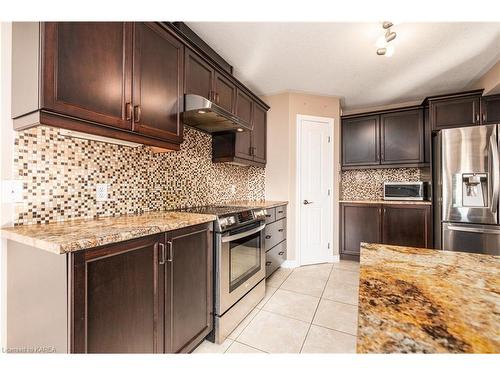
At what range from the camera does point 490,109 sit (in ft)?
9.47

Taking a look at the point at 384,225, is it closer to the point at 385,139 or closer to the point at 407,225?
the point at 407,225

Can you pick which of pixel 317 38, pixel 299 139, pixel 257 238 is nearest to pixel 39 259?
pixel 257 238

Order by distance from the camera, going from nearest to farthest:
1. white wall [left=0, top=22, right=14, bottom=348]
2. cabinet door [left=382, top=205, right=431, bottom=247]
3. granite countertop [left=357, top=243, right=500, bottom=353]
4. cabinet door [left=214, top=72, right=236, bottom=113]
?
granite countertop [left=357, top=243, right=500, bottom=353], white wall [left=0, top=22, right=14, bottom=348], cabinet door [left=214, top=72, right=236, bottom=113], cabinet door [left=382, top=205, right=431, bottom=247]

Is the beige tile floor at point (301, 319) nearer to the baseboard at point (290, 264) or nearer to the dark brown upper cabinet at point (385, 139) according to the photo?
the baseboard at point (290, 264)

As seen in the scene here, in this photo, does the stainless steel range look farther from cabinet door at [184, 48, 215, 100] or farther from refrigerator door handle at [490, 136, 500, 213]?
refrigerator door handle at [490, 136, 500, 213]

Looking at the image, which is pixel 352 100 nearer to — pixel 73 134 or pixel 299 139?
pixel 299 139

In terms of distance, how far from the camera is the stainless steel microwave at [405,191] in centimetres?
341

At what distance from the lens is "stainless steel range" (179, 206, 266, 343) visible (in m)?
1.70

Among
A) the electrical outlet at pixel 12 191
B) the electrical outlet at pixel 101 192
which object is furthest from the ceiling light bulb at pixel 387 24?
the electrical outlet at pixel 12 191

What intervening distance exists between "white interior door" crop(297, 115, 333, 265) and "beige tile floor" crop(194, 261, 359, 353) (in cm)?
55

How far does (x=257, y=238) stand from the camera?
226cm

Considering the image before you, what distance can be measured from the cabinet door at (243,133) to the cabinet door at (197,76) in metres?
0.57

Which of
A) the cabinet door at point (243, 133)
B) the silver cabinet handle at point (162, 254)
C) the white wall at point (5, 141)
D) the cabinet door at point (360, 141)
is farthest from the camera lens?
the cabinet door at point (360, 141)

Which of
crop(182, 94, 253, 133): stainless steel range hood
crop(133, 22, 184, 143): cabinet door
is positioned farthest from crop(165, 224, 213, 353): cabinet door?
crop(182, 94, 253, 133): stainless steel range hood
